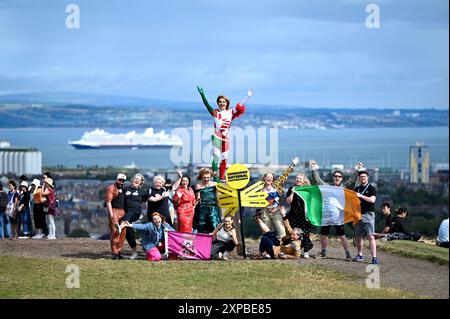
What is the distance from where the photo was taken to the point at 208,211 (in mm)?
19234

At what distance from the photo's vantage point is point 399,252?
20.0 m

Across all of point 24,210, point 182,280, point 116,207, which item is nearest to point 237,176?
point 116,207

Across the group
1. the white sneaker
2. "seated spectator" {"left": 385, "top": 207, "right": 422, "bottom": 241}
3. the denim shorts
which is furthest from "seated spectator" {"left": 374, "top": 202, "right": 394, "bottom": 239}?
the white sneaker

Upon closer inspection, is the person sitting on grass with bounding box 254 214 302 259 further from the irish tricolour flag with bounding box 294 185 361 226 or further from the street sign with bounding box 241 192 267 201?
the street sign with bounding box 241 192 267 201

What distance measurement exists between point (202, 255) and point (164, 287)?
8.06 ft

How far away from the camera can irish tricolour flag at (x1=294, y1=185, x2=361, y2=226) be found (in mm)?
18719

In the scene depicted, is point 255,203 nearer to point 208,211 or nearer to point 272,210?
point 272,210

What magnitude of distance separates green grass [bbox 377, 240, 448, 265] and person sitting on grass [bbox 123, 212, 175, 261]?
428 centimetres

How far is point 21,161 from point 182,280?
117462 millimetres

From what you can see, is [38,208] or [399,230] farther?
[38,208]

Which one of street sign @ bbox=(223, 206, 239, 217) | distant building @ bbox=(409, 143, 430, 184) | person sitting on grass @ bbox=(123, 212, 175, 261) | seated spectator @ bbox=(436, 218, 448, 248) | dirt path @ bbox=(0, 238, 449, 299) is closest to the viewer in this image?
dirt path @ bbox=(0, 238, 449, 299)

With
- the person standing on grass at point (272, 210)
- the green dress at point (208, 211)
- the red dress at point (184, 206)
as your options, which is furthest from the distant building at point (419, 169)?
the red dress at point (184, 206)
